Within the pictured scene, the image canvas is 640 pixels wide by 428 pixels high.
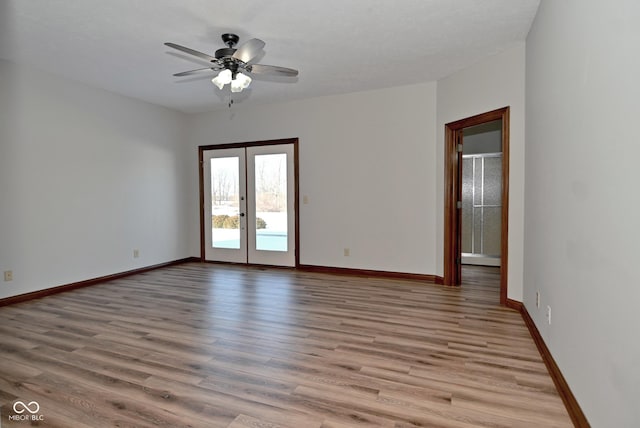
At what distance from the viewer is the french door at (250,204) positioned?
607 centimetres

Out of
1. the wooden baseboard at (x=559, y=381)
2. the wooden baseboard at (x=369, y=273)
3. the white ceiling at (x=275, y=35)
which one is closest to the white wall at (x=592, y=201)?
the wooden baseboard at (x=559, y=381)

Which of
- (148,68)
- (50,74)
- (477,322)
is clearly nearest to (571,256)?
(477,322)

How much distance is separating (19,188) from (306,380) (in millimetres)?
4007

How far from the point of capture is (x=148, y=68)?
430 centimetres

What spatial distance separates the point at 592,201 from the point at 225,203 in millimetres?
5661

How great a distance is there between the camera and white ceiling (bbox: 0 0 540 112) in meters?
2.96

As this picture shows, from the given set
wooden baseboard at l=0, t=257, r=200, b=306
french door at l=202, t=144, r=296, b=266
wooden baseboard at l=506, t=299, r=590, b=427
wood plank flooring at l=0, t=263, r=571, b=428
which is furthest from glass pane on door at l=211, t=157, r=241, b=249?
wooden baseboard at l=506, t=299, r=590, b=427

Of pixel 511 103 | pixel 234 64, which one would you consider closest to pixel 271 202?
pixel 234 64

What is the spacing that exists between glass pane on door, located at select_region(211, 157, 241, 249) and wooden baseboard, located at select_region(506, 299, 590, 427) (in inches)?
185

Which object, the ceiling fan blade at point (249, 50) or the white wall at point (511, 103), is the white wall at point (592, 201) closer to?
the white wall at point (511, 103)

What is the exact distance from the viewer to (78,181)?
480 centimetres

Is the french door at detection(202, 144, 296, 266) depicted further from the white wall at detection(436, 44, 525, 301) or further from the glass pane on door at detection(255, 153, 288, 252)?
the white wall at detection(436, 44, 525, 301)

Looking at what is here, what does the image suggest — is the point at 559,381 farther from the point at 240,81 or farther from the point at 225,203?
the point at 225,203

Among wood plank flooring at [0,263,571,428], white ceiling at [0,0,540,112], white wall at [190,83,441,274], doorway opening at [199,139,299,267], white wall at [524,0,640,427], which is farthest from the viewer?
doorway opening at [199,139,299,267]
